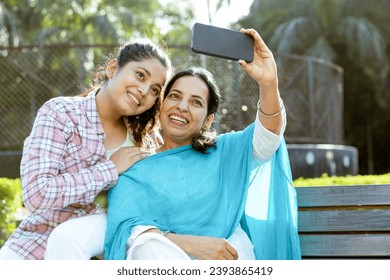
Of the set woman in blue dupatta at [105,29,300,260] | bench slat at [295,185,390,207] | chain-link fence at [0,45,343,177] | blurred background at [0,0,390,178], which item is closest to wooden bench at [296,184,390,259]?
bench slat at [295,185,390,207]

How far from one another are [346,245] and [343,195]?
24 centimetres

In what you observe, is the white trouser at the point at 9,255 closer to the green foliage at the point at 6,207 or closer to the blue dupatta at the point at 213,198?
the blue dupatta at the point at 213,198

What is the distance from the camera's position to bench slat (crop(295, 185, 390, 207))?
319cm

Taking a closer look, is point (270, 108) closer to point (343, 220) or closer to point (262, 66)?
point (262, 66)

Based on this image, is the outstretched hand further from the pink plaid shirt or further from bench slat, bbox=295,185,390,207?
the pink plaid shirt

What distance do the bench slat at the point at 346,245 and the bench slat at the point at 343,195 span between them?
16cm

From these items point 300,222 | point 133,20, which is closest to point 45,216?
point 300,222

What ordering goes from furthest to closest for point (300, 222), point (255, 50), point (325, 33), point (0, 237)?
point (325, 33)
point (0, 237)
point (300, 222)
point (255, 50)

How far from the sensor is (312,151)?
41.3 ft

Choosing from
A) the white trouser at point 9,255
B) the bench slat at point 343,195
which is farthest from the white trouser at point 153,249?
the bench slat at point 343,195

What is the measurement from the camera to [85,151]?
330cm

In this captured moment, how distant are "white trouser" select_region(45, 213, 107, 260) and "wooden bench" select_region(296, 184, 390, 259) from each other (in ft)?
3.20

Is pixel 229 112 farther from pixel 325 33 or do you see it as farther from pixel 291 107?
pixel 325 33

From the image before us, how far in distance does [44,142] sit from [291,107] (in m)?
10.4
